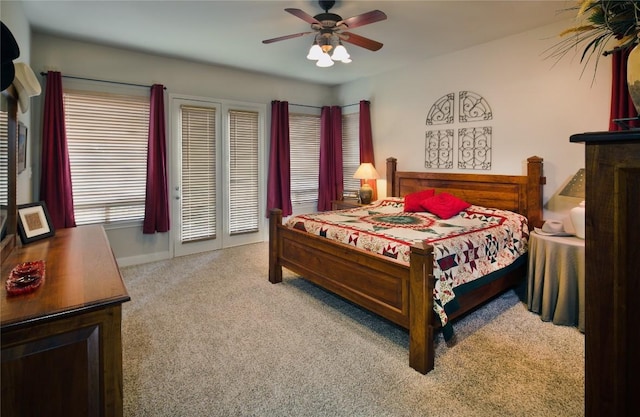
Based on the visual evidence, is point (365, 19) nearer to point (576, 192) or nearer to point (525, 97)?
point (525, 97)

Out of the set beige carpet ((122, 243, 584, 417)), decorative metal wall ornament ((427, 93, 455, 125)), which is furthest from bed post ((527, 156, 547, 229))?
decorative metal wall ornament ((427, 93, 455, 125))

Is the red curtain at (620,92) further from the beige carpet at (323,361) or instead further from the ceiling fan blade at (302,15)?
the ceiling fan blade at (302,15)

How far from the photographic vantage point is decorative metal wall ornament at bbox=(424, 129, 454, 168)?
174 inches

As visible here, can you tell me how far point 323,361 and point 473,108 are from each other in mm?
3428

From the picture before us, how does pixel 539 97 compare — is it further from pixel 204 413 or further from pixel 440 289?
pixel 204 413

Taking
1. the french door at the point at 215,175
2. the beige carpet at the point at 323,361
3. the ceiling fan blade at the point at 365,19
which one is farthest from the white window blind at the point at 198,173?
the ceiling fan blade at the point at 365,19

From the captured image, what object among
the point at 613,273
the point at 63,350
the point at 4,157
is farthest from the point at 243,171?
the point at 613,273

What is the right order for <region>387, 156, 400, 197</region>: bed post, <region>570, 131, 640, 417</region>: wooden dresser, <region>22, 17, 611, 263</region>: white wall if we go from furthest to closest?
<region>387, 156, 400, 197</region>: bed post < <region>22, 17, 611, 263</region>: white wall < <region>570, 131, 640, 417</region>: wooden dresser

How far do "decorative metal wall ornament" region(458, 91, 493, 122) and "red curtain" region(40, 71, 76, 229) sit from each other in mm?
4524

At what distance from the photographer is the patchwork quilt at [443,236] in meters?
2.47

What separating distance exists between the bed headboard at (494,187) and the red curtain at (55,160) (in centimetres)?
408

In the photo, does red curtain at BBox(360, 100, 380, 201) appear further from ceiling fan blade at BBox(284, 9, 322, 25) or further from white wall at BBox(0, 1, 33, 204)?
white wall at BBox(0, 1, 33, 204)

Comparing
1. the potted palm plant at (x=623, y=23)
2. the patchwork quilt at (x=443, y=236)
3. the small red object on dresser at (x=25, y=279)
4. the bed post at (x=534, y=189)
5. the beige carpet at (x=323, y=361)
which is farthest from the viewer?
the bed post at (x=534, y=189)

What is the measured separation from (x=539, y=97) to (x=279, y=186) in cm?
353
